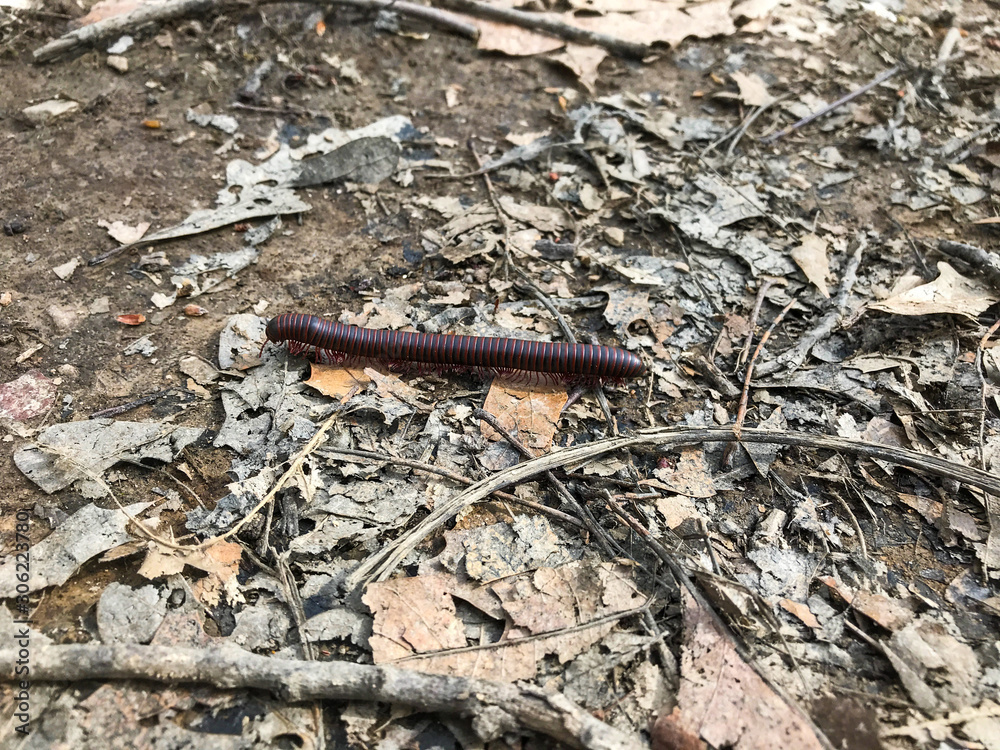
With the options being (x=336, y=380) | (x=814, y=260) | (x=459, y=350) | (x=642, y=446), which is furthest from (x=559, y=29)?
(x=642, y=446)

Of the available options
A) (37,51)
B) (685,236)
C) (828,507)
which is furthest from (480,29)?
(828,507)

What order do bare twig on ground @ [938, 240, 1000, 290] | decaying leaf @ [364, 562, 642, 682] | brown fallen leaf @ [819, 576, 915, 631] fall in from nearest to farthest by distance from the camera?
decaying leaf @ [364, 562, 642, 682] < brown fallen leaf @ [819, 576, 915, 631] < bare twig on ground @ [938, 240, 1000, 290]

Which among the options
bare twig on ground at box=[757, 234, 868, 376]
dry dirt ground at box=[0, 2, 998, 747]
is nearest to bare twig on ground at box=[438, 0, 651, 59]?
dry dirt ground at box=[0, 2, 998, 747]

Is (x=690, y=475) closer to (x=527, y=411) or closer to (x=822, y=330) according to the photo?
(x=527, y=411)

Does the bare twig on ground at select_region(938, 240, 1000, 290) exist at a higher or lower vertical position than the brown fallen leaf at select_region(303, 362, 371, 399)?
higher

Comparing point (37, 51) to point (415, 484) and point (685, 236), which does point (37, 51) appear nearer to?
point (415, 484)

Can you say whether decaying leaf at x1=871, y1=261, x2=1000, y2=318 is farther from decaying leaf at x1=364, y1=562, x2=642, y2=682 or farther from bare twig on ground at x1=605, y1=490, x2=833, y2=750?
decaying leaf at x1=364, y1=562, x2=642, y2=682

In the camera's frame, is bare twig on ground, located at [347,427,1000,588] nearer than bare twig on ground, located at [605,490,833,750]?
No

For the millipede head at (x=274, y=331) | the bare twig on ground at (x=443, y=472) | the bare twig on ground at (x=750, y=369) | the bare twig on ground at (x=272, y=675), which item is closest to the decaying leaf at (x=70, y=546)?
the bare twig on ground at (x=272, y=675)
